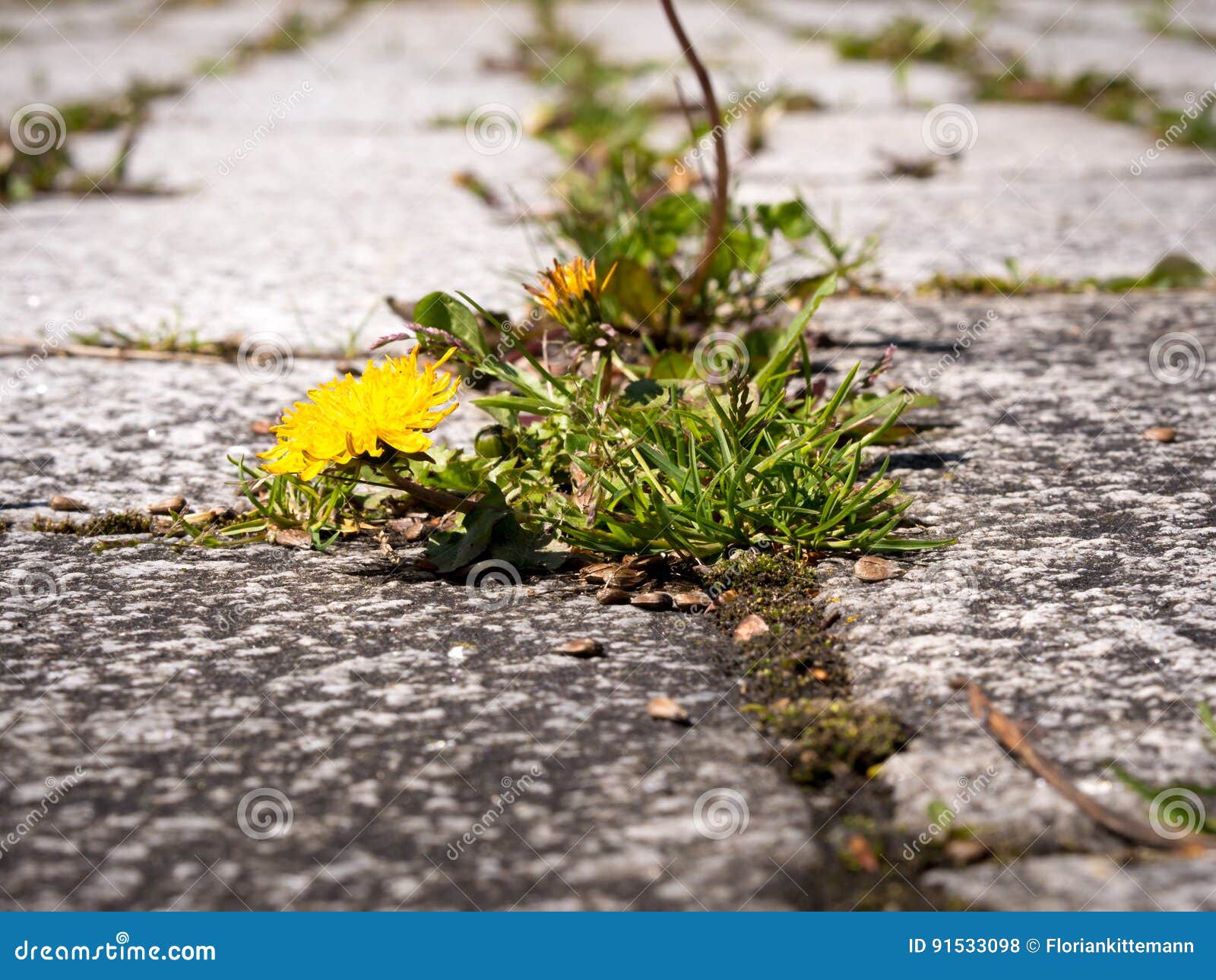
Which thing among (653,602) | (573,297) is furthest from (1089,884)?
(573,297)

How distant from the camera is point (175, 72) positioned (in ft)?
16.1

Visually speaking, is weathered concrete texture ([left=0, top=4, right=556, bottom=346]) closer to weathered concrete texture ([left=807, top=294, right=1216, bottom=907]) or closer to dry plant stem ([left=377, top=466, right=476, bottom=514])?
dry plant stem ([left=377, top=466, right=476, bottom=514])

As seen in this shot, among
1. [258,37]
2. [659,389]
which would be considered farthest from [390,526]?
[258,37]

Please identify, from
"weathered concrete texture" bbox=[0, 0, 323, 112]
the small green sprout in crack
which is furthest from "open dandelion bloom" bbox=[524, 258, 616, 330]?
"weathered concrete texture" bbox=[0, 0, 323, 112]

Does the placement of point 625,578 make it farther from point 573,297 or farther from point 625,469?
point 573,297

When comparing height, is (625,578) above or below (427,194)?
below

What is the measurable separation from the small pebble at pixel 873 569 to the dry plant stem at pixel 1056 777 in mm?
234

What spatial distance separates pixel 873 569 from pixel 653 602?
24cm

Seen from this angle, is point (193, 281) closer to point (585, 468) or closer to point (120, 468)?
point (120, 468)

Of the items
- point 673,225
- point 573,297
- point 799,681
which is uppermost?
point 673,225

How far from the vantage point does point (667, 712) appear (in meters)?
1.05

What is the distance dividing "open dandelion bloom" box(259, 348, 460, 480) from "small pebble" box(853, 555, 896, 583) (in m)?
→ 0.48

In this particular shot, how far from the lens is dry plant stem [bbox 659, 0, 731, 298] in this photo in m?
1.79

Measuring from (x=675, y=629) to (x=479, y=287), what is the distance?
1294 millimetres
